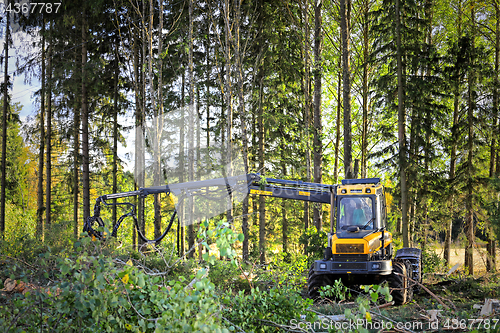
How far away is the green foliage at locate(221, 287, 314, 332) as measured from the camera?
4984mm

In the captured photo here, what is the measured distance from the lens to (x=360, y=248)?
861 centimetres

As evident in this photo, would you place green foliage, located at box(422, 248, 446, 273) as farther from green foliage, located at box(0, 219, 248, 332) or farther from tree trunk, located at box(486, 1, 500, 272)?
green foliage, located at box(0, 219, 248, 332)

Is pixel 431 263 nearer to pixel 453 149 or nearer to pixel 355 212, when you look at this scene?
pixel 453 149

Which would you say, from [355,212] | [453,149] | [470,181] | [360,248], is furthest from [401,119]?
[360,248]

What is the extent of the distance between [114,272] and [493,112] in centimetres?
1685

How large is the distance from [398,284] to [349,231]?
1552 mm

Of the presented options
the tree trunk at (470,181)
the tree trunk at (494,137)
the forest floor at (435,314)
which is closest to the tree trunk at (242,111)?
the forest floor at (435,314)

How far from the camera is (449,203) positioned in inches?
625

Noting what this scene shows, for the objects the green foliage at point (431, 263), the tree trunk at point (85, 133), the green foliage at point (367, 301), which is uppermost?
the tree trunk at point (85, 133)

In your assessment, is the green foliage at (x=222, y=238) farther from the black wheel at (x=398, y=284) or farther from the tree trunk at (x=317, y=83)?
the tree trunk at (x=317, y=83)

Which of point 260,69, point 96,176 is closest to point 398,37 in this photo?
point 260,69

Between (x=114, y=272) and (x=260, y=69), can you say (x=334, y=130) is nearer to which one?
(x=260, y=69)

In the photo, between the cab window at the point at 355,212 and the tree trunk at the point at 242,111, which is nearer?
the cab window at the point at 355,212

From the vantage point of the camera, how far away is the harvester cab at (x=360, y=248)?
27.9 feet
